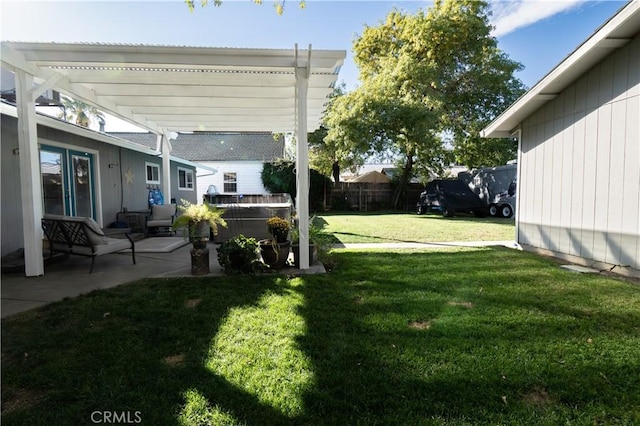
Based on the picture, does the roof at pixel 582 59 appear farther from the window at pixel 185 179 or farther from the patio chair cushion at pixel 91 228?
the window at pixel 185 179

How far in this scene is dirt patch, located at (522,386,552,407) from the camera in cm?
202

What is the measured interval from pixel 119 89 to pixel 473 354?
6876mm

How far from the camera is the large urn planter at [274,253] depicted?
505 cm

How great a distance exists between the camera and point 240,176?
Result: 21.9 meters

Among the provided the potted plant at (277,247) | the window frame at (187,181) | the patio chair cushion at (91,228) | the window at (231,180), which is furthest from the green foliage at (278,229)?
the window at (231,180)

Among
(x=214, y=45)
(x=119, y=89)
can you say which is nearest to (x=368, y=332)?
(x=214, y=45)

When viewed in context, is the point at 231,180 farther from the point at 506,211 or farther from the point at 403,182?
the point at 506,211

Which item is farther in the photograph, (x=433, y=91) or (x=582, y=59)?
(x=433, y=91)

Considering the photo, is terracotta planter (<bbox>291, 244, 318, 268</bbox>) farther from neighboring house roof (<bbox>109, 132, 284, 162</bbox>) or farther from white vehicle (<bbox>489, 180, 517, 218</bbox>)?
neighboring house roof (<bbox>109, 132, 284, 162</bbox>)

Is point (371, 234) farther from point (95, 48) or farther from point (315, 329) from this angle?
point (95, 48)

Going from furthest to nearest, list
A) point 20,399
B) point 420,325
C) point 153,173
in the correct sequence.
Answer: point 153,173 < point 420,325 < point 20,399

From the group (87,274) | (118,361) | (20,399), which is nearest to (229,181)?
(87,274)

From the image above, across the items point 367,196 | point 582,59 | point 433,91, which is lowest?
point 367,196

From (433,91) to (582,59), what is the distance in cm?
1209
